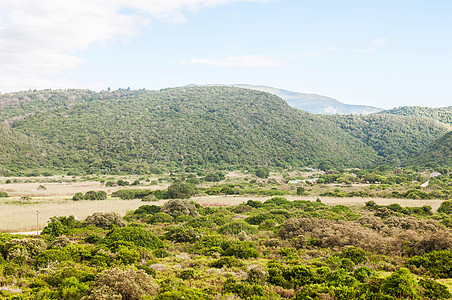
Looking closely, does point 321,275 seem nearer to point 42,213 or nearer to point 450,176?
point 42,213

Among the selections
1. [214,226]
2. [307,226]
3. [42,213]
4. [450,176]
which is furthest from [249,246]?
[450,176]

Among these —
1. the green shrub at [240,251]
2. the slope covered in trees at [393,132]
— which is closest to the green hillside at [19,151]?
the green shrub at [240,251]

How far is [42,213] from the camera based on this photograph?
30922 millimetres

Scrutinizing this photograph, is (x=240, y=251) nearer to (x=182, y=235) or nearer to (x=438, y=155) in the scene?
(x=182, y=235)

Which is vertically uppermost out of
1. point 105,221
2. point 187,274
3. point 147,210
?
point 187,274

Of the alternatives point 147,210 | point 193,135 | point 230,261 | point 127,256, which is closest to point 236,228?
point 230,261

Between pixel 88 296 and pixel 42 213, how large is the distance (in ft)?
75.9

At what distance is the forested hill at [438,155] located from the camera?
82706 mm

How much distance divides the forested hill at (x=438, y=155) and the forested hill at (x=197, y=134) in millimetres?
15144

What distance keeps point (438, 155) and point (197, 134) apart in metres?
68.8

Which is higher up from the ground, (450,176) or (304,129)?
(304,129)

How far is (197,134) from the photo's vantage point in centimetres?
11644

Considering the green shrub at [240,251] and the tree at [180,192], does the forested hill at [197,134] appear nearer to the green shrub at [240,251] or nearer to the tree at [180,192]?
the tree at [180,192]

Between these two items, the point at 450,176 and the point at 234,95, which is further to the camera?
the point at 234,95
